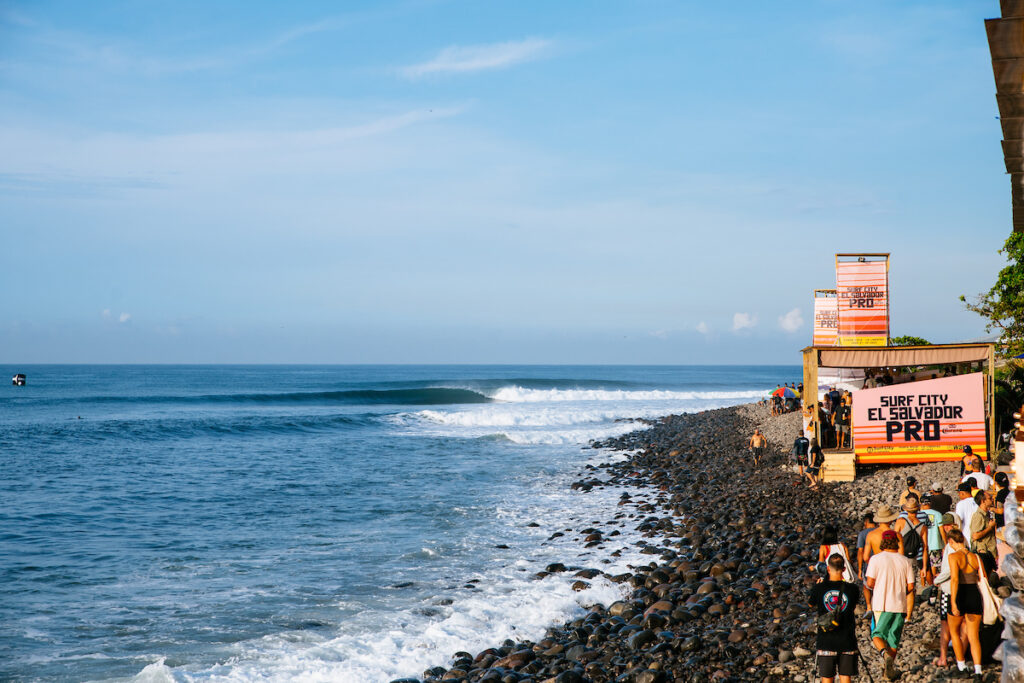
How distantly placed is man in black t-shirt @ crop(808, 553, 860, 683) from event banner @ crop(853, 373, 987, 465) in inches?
423

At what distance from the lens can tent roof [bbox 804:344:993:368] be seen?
1584cm

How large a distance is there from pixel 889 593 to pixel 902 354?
10.4 m

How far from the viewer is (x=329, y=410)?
56.1 meters

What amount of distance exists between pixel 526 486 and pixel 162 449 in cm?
1930

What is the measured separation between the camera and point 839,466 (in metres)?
16.6

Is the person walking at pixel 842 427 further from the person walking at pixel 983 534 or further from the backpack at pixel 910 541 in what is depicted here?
the person walking at pixel 983 534

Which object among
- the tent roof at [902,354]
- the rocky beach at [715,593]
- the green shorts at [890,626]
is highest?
the tent roof at [902,354]

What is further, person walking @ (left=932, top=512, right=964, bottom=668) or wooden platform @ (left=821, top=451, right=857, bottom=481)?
wooden platform @ (left=821, top=451, right=857, bottom=481)

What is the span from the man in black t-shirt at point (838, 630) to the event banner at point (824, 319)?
837 inches

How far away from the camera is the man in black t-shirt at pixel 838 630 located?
6402mm

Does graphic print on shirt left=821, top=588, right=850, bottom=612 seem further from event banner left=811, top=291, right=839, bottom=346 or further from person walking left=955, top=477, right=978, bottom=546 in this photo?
event banner left=811, top=291, right=839, bottom=346

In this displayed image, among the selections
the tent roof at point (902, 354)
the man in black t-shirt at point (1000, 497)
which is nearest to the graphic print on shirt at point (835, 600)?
the man in black t-shirt at point (1000, 497)

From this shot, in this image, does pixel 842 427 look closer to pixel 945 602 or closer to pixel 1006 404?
pixel 1006 404

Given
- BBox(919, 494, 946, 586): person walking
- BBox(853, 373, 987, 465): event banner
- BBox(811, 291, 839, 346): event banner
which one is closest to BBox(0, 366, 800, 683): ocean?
BBox(919, 494, 946, 586): person walking
